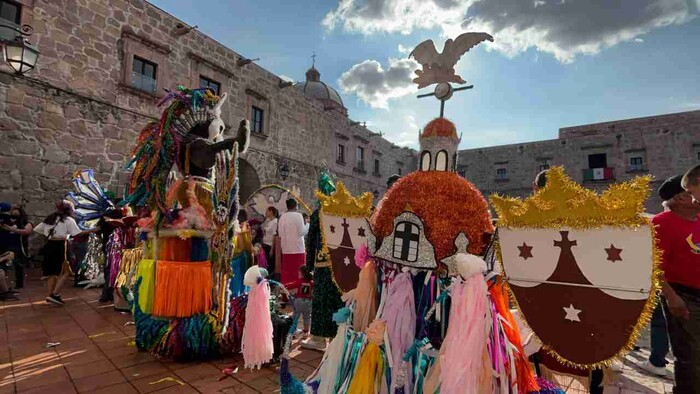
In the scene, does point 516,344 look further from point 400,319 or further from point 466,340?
point 400,319

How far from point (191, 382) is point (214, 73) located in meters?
11.3

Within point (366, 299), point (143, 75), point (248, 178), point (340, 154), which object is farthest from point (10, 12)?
point (340, 154)

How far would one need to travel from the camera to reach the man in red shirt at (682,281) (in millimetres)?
2383

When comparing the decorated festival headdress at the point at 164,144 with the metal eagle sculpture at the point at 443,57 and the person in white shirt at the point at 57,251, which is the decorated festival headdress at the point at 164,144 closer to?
the metal eagle sculpture at the point at 443,57

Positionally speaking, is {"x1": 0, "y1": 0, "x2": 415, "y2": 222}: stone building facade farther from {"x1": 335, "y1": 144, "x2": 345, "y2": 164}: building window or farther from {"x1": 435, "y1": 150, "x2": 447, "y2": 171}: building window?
{"x1": 435, "y1": 150, "x2": 447, "y2": 171}: building window

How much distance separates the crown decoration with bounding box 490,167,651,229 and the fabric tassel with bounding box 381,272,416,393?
66cm

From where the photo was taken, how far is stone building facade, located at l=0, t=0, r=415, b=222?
775cm

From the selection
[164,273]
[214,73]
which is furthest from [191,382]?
[214,73]

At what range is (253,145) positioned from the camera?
13406mm

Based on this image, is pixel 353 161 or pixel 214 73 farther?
pixel 353 161

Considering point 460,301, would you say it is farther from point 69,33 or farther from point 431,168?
point 69,33

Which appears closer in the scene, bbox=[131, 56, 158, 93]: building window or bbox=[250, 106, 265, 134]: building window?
bbox=[131, 56, 158, 93]: building window

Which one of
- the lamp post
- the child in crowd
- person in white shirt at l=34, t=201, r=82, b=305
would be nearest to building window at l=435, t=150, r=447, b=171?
the child in crowd

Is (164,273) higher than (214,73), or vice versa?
(214,73)
